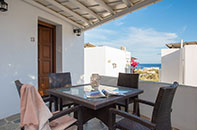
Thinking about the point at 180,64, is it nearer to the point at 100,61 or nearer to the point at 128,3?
the point at 100,61

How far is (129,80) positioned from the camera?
8.72 feet

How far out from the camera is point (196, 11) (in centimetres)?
956

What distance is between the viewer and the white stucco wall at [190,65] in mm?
5102

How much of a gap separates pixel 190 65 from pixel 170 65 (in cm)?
112

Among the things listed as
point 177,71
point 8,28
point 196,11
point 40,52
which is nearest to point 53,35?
point 40,52

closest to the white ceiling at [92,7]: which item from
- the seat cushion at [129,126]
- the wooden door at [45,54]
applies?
the wooden door at [45,54]

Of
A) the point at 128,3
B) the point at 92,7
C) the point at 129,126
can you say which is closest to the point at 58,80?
the point at 129,126

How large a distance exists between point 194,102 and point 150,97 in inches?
29.9

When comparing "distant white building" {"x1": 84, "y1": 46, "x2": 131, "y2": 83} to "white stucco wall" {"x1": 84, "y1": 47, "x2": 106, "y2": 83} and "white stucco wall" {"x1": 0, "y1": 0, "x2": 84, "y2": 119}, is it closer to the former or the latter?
"white stucco wall" {"x1": 84, "y1": 47, "x2": 106, "y2": 83}

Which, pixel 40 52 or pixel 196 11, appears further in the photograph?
pixel 196 11

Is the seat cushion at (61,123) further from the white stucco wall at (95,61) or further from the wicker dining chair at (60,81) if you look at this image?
the white stucco wall at (95,61)

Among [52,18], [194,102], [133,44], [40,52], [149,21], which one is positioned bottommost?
[194,102]

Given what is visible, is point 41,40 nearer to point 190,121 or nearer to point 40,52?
point 40,52

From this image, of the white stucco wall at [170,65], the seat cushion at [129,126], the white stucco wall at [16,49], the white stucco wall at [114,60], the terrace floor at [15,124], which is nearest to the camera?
the seat cushion at [129,126]
